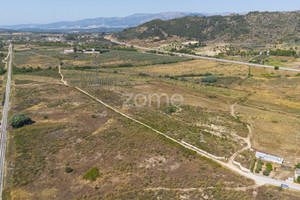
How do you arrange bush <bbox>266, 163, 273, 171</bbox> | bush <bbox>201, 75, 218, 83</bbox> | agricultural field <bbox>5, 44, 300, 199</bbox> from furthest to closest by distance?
bush <bbox>201, 75, 218, 83</bbox> → bush <bbox>266, 163, 273, 171</bbox> → agricultural field <bbox>5, 44, 300, 199</bbox>

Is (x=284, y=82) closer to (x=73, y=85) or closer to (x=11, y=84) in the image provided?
(x=73, y=85)

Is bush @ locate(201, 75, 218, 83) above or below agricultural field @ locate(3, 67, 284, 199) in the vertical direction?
above

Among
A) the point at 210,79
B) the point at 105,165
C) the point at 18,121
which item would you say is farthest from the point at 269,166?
the point at 210,79

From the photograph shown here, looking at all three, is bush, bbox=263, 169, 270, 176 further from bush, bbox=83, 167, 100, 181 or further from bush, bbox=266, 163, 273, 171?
bush, bbox=83, 167, 100, 181

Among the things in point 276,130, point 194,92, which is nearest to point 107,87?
point 194,92

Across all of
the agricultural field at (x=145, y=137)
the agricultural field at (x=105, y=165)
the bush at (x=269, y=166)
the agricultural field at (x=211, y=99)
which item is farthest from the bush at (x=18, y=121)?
the bush at (x=269, y=166)

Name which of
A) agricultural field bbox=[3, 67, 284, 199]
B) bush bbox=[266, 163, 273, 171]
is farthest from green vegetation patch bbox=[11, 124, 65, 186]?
bush bbox=[266, 163, 273, 171]

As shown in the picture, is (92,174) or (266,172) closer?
(266,172)

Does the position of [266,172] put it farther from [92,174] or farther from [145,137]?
[92,174]
